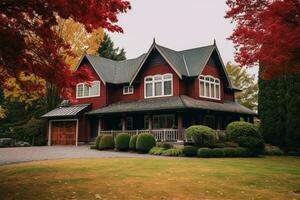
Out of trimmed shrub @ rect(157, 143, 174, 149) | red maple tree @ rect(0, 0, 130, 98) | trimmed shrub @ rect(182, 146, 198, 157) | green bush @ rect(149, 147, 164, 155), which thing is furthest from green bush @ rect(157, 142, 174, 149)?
red maple tree @ rect(0, 0, 130, 98)

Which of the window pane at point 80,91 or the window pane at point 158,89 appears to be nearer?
the window pane at point 158,89

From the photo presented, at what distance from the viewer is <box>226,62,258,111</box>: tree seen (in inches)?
1970

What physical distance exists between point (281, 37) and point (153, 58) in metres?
20.0

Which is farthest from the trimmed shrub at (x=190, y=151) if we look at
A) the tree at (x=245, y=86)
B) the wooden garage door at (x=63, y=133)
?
the tree at (x=245, y=86)

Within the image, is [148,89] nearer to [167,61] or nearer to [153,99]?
[153,99]

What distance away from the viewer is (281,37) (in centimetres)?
1284

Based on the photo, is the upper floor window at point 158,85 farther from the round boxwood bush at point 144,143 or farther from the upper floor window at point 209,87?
the round boxwood bush at point 144,143

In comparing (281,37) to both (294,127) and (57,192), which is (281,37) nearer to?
(57,192)

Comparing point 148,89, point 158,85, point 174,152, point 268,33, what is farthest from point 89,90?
point 268,33

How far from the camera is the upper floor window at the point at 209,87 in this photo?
104 feet

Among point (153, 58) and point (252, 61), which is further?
point (153, 58)

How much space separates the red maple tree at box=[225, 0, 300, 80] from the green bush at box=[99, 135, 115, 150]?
16141 millimetres

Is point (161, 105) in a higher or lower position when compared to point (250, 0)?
lower

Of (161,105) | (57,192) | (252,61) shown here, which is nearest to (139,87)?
(161,105)
